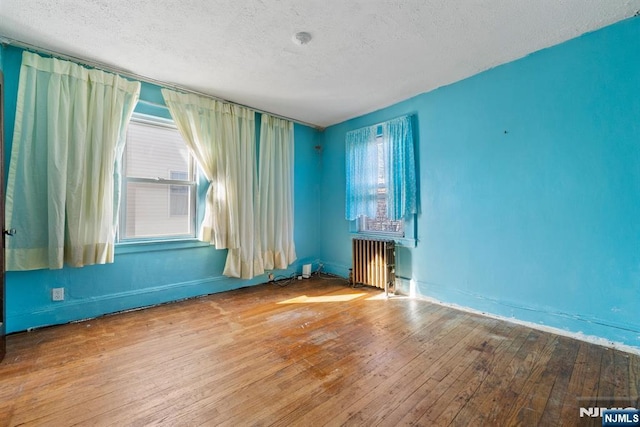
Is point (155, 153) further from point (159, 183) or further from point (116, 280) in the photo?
point (116, 280)

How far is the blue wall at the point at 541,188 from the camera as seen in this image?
222 centimetres

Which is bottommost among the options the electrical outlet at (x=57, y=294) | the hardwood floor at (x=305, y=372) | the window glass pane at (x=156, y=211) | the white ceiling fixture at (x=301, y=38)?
the hardwood floor at (x=305, y=372)

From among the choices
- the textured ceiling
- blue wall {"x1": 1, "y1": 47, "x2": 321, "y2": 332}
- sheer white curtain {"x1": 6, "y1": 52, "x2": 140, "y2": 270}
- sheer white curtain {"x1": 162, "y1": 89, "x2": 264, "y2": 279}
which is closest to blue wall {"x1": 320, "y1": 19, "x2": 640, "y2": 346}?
the textured ceiling

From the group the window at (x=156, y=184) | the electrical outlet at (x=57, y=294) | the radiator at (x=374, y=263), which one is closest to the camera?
the electrical outlet at (x=57, y=294)

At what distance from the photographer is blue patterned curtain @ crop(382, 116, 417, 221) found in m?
3.55

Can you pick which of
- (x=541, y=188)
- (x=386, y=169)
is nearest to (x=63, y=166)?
(x=386, y=169)

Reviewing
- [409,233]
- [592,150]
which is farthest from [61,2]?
[592,150]

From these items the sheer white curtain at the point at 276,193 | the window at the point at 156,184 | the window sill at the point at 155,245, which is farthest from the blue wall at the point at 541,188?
the window at the point at 156,184

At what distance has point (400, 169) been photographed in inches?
142

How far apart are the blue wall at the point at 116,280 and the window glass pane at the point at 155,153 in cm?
24

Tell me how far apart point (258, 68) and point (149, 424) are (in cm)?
306

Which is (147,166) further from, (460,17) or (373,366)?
(460,17)

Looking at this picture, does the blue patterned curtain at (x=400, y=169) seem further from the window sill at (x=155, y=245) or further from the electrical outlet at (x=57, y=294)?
the electrical outlet at (x=57, y=294)

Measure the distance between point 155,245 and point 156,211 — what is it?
421 mm
